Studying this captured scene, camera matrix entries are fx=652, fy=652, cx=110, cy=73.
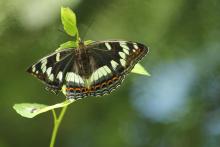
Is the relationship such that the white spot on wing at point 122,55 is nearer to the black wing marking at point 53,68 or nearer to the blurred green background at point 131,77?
the black wing marking at point 53,68

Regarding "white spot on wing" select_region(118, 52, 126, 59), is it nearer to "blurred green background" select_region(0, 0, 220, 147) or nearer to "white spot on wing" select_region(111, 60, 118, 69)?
"white spot on wing" select_region(111, 60, 118, 69)

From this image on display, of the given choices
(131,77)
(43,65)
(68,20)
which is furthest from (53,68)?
(131,77)

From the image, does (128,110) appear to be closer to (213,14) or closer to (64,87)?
(213,14)

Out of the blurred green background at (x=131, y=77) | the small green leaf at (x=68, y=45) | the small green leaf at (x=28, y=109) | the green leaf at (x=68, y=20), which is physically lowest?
the blurred green background at (x=131, y=77)

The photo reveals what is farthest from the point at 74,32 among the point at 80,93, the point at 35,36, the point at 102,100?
the point at 102,100

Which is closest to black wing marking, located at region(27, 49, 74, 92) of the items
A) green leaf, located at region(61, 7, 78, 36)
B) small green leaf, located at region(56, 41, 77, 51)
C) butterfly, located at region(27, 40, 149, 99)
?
butterfly, located at region(27, 40, 149, 99)

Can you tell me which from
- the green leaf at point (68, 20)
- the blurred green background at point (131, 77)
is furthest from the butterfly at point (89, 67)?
the blurred green background at point (131, 77)
